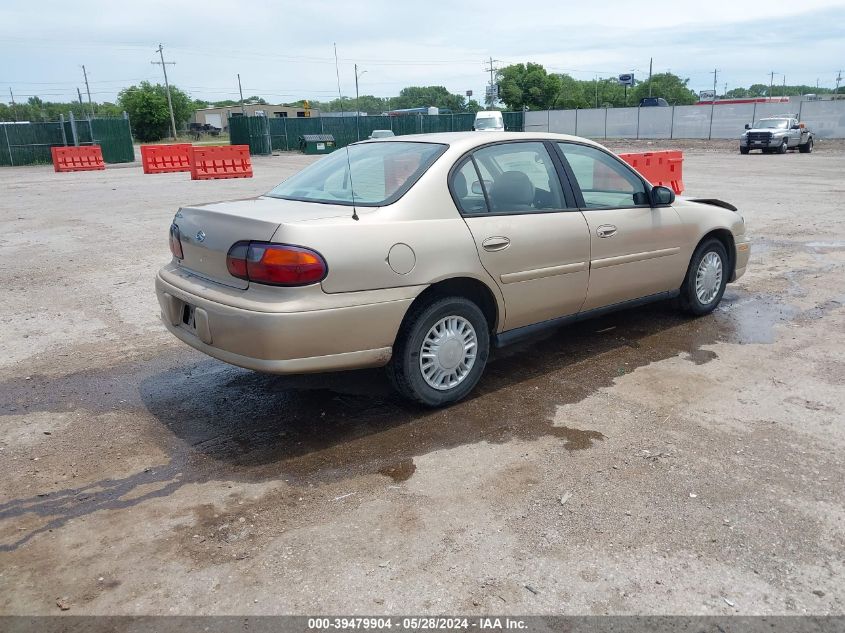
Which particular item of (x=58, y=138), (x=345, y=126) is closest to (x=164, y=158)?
(x=58, y=138)

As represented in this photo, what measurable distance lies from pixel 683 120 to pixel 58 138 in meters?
39.4

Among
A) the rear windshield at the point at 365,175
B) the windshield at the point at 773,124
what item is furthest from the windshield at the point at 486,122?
the rear windshield at the point at 365,175

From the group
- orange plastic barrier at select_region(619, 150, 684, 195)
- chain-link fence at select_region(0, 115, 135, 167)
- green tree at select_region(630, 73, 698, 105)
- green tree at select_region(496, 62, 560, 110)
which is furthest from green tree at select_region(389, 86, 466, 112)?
orange plastic barrier at select_region(619, 150, 684, 195)

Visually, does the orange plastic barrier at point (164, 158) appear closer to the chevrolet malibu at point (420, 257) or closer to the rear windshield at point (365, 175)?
the rear windshield at point (365, 175)

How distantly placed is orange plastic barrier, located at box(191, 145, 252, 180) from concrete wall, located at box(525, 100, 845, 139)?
32.3 metres

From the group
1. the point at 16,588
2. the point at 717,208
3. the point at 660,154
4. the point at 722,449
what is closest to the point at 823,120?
the point at 660,154

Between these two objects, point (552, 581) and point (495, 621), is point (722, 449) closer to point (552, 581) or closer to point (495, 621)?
point (552, 581)

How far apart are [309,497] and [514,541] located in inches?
40.2

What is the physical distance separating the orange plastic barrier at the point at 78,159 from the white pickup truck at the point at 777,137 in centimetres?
2886

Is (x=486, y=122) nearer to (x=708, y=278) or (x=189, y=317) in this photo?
(x=708, y=278)

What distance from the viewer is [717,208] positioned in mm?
6109

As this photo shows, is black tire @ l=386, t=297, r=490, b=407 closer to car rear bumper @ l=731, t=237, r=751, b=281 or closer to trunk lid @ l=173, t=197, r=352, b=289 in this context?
trunk lid @ l=173, t=197, r=352, b=289

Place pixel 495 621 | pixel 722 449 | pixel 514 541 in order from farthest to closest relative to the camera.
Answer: pixel 722 449 < pixel 514 541 < pixel 495 621

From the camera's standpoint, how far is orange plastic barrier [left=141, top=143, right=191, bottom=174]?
2772cm
